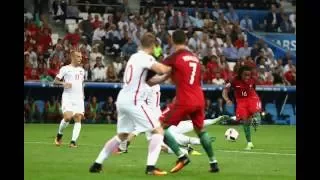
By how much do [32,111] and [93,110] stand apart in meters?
2.45

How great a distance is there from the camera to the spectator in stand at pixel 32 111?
Result: 2777cm

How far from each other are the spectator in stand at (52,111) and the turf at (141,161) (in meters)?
7.58

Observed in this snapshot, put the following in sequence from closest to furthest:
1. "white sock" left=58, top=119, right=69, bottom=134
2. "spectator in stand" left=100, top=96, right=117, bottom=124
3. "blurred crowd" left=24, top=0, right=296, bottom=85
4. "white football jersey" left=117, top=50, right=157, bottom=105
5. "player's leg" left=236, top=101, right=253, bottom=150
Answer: "white football jersey" left=117, top=50, right=157, bottom=105 < "player's leg" left=236, top=101, right=253, bottom=150 < "white sock" left=58, top=119, right=69, bottom=134 < "spectator in stand" left=100, top=96, right=117, bottom=124 < "blurred crowd" left=24, top=0, right=296, bottom=85

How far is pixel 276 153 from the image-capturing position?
15.8m

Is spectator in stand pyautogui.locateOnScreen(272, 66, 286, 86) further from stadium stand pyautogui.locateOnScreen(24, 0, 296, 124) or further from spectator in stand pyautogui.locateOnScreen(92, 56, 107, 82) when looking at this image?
spectator in stand pyautogui.locateOnScreen(92, 56, 107, 82)

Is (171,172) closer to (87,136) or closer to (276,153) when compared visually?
(276,153)

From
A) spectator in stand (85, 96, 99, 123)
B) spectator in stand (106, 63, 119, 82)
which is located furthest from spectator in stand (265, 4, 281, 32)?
spectator in stand (85, 96, 99, 123)

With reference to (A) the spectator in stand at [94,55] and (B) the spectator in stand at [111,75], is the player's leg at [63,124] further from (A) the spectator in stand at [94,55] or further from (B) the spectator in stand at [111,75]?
(A) the spectator in stand at [94,55]

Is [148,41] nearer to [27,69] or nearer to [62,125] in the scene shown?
[62,125]

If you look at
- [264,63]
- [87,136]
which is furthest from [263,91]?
[87,136]

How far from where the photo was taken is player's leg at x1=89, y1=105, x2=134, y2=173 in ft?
36.6

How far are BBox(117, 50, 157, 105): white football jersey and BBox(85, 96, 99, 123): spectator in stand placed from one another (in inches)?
680

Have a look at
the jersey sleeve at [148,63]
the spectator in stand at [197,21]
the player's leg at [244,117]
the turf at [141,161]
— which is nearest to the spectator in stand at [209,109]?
the spectator in stand at [197,21]

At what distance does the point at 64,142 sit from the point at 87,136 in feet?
7.88
